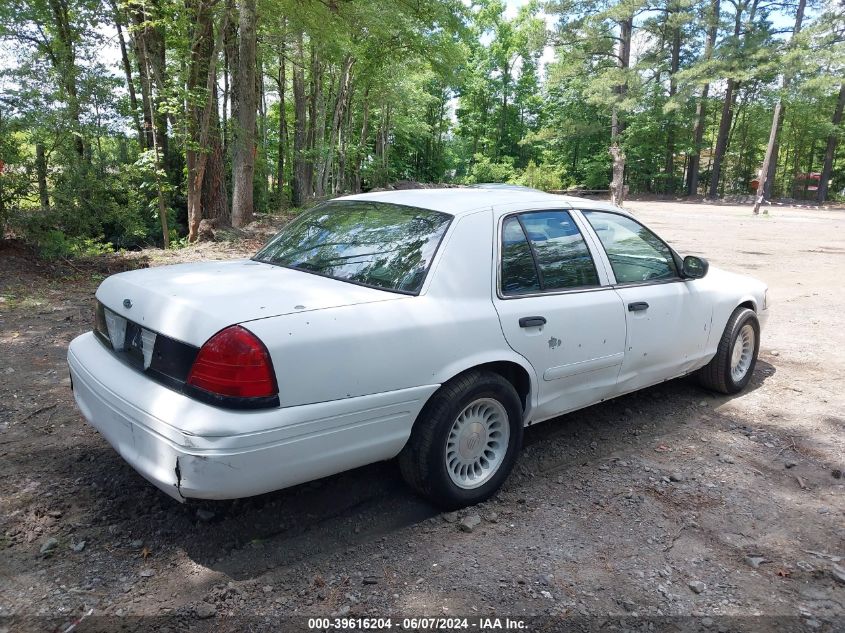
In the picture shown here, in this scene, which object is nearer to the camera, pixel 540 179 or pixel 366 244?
pixel 366 244

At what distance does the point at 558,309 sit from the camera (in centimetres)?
342

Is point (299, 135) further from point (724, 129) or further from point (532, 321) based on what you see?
point (724, 129)

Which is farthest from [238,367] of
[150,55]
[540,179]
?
[540,179]

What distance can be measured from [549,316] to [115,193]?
10672mm

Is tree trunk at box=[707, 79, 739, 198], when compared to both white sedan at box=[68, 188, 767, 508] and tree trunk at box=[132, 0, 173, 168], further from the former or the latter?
white sedan at box=[68, 188, 767, 508]

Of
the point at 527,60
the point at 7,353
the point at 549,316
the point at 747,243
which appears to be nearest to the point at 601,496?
the point at 549,316

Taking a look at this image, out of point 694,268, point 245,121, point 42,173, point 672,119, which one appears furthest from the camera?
point 672,119

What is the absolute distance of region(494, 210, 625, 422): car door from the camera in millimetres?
3289

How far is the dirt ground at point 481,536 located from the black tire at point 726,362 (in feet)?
1.25

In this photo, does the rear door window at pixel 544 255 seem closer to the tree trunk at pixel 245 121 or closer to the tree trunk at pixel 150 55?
the tree trunk at pixel 150 55

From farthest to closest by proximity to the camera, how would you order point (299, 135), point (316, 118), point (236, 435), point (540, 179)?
point (540, 179) < point (316, 118) < point (299, 135) < point (236, 435)

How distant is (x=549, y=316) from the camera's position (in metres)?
3.36

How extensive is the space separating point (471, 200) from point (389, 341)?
124 centimetres

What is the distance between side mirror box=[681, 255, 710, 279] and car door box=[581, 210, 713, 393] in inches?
1.9
